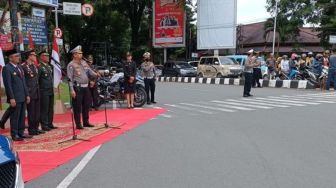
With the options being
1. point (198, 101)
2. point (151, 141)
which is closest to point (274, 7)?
point (198, 101)

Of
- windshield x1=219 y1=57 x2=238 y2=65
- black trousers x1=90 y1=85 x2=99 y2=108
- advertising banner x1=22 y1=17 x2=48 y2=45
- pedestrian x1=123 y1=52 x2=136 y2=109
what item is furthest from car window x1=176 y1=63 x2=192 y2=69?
black trousers x1=90 y1=85 x2=99 y2=108

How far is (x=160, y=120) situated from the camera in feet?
41.8

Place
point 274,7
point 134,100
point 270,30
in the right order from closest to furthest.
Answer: point 134,100
point 274,7
point 270,30

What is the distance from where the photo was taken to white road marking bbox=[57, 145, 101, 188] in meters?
6.44

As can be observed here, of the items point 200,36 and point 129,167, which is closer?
point 129,167

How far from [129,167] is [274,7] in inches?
1664

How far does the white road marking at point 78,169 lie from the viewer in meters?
6.44

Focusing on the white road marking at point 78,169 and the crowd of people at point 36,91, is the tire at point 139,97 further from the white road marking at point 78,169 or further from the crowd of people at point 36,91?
the white road marking at point 78,169

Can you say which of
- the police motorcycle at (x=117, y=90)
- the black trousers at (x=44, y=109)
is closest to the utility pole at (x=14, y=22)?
the black trousers at (x=44, y=109)

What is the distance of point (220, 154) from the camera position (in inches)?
318

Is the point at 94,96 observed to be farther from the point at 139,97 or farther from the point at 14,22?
the point at 14,22

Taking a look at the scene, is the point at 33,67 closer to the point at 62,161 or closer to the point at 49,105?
the point at 49,105

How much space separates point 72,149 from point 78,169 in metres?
1.72

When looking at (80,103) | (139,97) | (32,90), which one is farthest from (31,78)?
(139,97)
